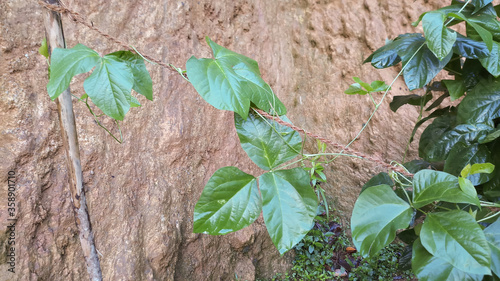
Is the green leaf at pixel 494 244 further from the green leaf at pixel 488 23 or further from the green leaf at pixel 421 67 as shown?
the green leaf at pixel 488 23

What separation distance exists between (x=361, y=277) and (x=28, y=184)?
214cm

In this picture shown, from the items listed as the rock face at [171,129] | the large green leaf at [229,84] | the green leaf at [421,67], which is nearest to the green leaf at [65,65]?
the large green leaf at [229,84]

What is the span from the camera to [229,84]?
2.96ft

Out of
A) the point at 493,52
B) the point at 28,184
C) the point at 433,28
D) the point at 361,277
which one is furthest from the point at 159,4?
the point at 361,277

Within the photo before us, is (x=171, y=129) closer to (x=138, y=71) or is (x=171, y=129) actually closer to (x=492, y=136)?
(x=138, y=71)

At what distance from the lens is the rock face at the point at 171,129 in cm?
151

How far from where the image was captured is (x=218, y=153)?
2332mm

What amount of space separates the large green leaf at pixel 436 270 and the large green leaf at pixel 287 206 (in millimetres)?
322

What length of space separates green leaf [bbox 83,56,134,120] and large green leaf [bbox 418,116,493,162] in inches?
53.2

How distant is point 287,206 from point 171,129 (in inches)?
50.7

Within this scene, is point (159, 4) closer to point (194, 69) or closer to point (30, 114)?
point (30, 114)

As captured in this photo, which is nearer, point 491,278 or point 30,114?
point 491,278

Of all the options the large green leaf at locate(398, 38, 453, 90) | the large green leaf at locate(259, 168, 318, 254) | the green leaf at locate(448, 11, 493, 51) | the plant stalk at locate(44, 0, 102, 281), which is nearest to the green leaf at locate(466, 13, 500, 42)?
the green leaf at locate(448, 11, 493, 51)

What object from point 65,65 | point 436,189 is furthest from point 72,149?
point 436,189
